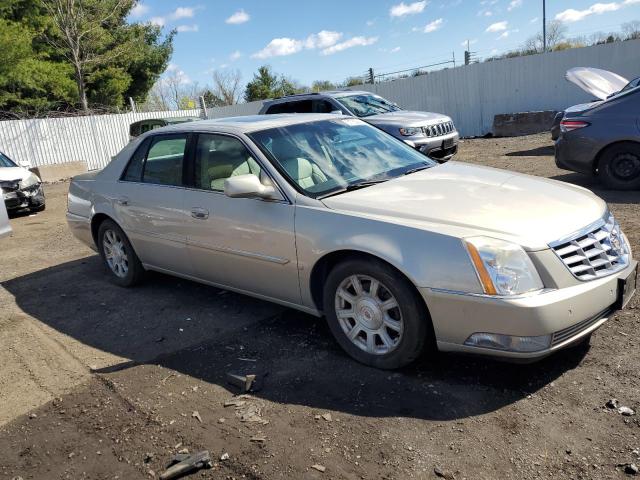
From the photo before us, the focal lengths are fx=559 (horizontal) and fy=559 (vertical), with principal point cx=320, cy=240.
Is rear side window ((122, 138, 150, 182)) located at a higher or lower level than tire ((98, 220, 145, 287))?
higher

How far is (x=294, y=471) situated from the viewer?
275 cm

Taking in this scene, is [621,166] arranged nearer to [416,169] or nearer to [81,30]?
[416,169]

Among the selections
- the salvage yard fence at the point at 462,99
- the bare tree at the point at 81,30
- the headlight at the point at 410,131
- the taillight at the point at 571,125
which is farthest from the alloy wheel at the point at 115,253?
the bare tree at the point at 81,30

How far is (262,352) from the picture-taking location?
160 inches

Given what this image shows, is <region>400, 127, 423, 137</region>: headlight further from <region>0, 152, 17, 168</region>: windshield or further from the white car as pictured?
<region>0, 152, 17, 168</region>: windshield

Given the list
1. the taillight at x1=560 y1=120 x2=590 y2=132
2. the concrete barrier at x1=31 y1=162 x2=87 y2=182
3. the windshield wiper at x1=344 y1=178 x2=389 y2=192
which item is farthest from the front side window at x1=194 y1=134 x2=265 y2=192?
the concrete barrier at x1=31 y1=162 x2=87 y2=182

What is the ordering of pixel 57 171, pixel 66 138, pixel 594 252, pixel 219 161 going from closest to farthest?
pixel 594 252
pixel 219 161
pixel 57 171
pixel 66 138

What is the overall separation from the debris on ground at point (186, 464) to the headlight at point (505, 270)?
67.5 inches

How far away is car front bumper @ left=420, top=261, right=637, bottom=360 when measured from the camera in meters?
2.96

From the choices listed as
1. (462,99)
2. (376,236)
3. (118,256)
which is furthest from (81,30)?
(376,236)

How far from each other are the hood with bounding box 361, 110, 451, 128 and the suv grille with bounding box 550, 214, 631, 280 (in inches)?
279

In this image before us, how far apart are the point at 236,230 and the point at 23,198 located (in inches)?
343

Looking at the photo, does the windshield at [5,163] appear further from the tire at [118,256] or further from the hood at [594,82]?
the hood at [594,82]

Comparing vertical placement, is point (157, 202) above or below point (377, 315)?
above
